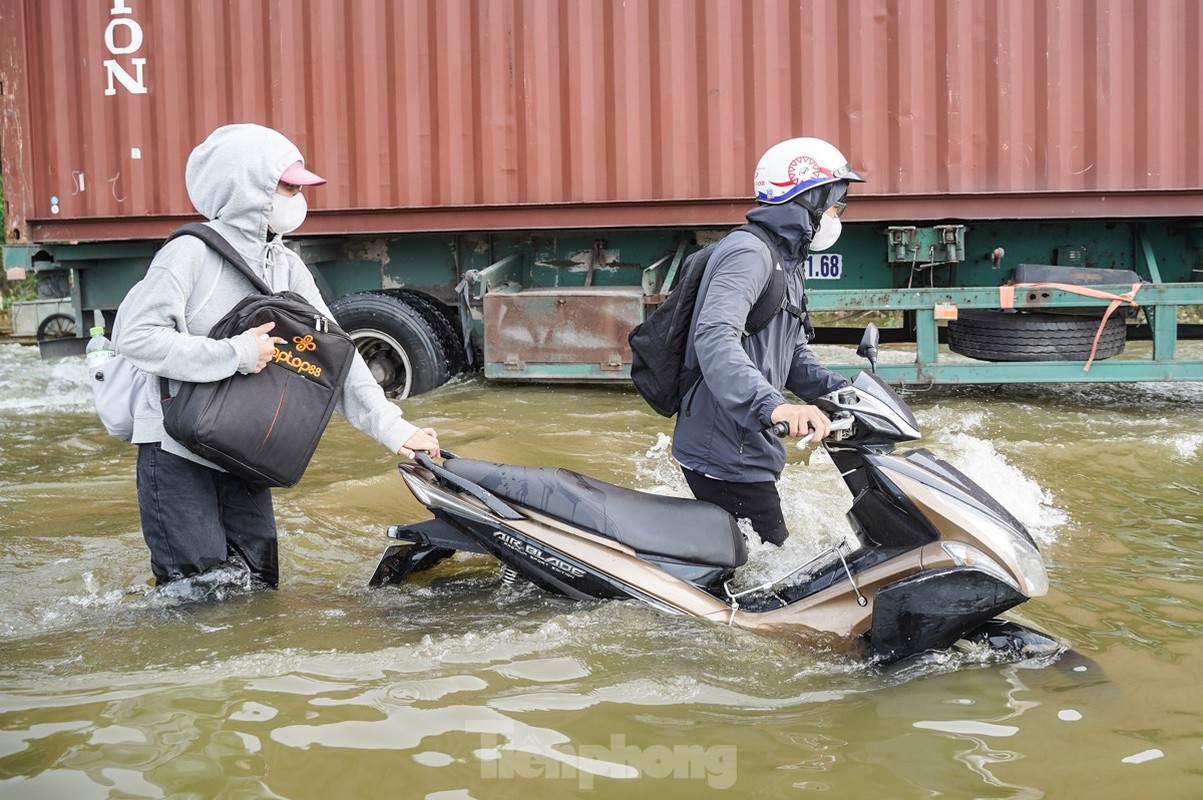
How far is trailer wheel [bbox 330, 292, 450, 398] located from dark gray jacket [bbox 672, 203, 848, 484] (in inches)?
197

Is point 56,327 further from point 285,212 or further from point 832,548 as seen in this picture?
point 832,548

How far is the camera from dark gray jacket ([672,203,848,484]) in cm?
311

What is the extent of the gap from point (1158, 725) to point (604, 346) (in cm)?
555

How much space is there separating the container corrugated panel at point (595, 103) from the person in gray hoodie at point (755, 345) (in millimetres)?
4589

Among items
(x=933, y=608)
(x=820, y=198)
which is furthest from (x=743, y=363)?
(x=933, y=608)

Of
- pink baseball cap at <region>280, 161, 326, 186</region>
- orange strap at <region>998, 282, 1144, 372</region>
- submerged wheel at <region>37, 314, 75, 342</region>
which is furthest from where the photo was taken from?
submerged wheel at <region>37, 314, 75, 342</region>

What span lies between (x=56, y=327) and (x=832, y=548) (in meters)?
7.45

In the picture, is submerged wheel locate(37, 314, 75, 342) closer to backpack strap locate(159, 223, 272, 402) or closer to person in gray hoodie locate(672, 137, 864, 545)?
backpack strap locate(159, 223, 272, 402)

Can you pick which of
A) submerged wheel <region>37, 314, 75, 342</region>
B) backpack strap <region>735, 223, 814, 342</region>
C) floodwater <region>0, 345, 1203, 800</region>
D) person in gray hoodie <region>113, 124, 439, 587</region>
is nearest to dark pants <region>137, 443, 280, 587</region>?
person in gray hoodie <region>113, 124, 439, 587</region>

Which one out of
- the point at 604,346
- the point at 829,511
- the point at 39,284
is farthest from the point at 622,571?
the point at 39,284

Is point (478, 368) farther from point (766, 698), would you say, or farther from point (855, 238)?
point (766, 698)

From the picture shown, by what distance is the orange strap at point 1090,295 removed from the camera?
7.47 m

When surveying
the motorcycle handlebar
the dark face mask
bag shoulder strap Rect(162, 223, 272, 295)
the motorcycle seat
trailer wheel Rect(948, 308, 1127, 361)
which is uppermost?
the dark face mask

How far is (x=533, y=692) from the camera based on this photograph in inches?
120
